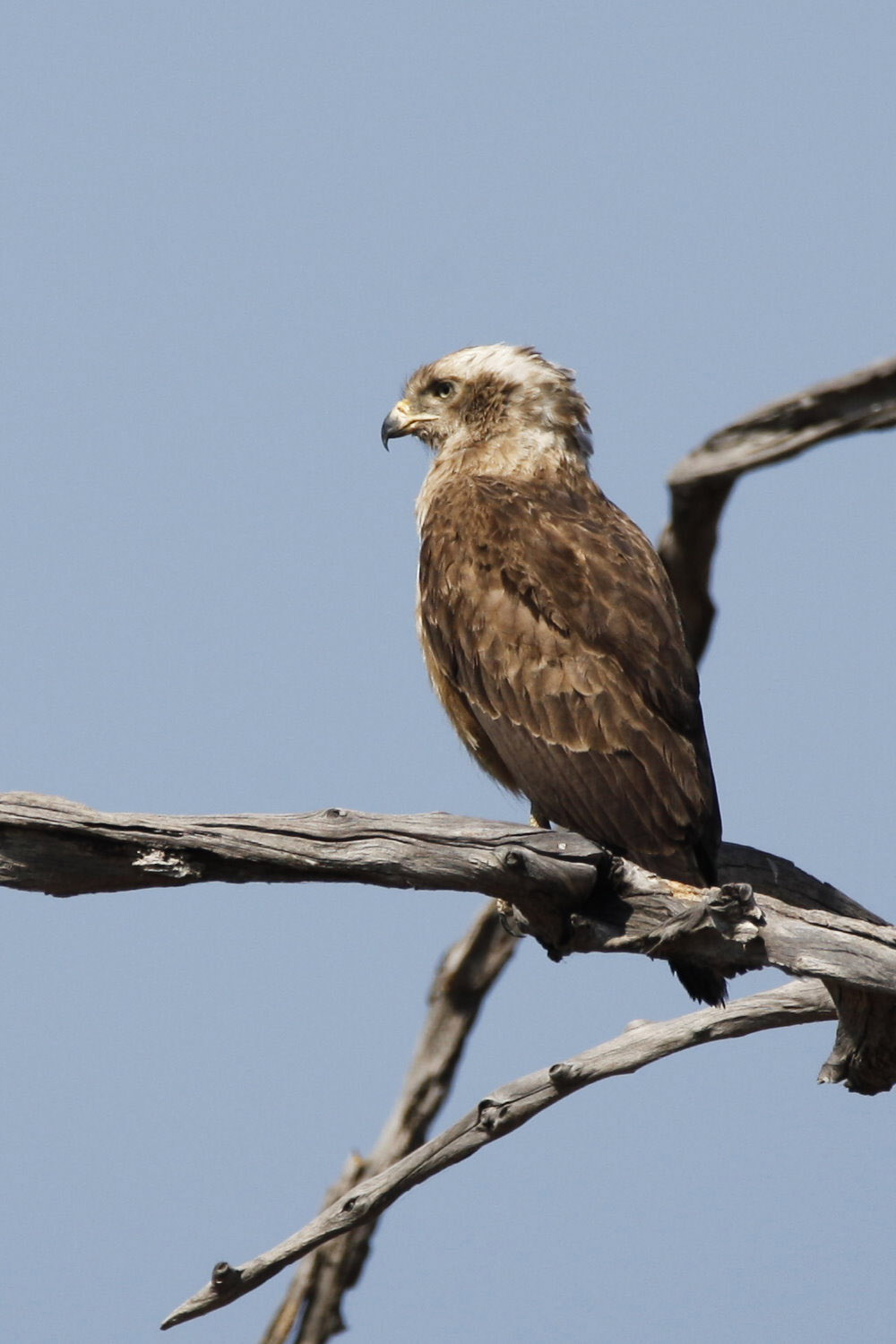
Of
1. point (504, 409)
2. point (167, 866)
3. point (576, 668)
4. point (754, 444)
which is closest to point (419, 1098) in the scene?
point (576, 668)

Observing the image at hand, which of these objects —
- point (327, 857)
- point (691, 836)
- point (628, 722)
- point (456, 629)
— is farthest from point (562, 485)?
point (327, 857)

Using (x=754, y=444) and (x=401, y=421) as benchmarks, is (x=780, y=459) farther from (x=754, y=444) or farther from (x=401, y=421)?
(x=401, y=421)

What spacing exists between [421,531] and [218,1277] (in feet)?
10.1

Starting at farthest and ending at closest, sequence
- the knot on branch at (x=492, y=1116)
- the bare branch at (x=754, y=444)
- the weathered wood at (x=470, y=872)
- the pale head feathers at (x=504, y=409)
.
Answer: the pale head feathers at (x=504, y=409) → the bare branch at (x=754, y=444) → the knot on branch at (x=492, y=1116) → the weathered wood at (x=470, y=872)

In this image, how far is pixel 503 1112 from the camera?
15.0ft

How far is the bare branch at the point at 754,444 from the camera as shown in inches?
189

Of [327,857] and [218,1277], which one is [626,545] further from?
[218,1277]

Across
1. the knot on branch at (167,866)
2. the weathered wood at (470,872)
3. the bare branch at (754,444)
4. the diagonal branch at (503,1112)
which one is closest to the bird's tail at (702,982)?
the weathered wood at (470,872)

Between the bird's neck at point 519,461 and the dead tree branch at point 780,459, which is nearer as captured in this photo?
the dead tree branch at point 780,459

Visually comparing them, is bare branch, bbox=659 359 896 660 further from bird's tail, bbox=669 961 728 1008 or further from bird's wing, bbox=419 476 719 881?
bird's tail, bbox=669 961 728 1008

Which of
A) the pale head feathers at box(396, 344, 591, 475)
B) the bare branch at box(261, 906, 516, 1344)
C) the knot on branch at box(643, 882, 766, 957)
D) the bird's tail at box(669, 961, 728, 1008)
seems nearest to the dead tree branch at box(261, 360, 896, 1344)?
the bird's tail at box(669, 961, 728, 1008)

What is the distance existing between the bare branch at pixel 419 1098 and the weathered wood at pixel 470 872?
2.73 m

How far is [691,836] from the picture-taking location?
16.7ft

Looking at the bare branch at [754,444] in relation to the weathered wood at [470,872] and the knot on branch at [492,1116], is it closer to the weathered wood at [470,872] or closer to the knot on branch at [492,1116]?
the weathered wood at [470,872]
